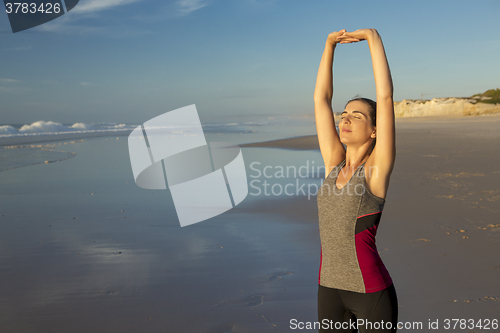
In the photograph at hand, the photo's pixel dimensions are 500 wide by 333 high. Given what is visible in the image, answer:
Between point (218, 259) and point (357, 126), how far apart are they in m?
3.21

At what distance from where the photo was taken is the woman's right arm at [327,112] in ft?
7.71

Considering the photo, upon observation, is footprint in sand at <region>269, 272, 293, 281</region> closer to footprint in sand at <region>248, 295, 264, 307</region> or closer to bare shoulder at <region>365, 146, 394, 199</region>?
footprint in sand at <region>248, 295, 264, 307</region>

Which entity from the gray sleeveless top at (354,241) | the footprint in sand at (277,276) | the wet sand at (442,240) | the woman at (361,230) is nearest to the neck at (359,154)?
the woman at (361,230)

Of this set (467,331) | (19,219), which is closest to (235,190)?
(19,219)

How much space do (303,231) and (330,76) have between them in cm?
375

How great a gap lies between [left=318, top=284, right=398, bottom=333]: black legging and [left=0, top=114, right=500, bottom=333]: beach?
1.35 metres

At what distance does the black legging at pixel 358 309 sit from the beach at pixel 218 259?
135 centimetres

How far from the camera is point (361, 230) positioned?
1915 millimetres

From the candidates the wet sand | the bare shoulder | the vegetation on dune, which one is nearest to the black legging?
the bare shoulder

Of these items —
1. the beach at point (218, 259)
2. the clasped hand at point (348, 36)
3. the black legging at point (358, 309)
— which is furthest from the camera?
the beach at point (218, 259)

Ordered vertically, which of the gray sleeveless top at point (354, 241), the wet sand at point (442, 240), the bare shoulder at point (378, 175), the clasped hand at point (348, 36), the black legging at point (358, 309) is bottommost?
the wet sand at point (442, 240)

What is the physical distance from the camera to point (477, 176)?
8797 mm

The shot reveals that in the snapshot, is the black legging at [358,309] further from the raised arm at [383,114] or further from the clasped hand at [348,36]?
the clasped hand at [348,36]

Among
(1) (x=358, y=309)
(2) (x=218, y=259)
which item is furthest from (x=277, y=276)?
(1) (x=358, y=309)
